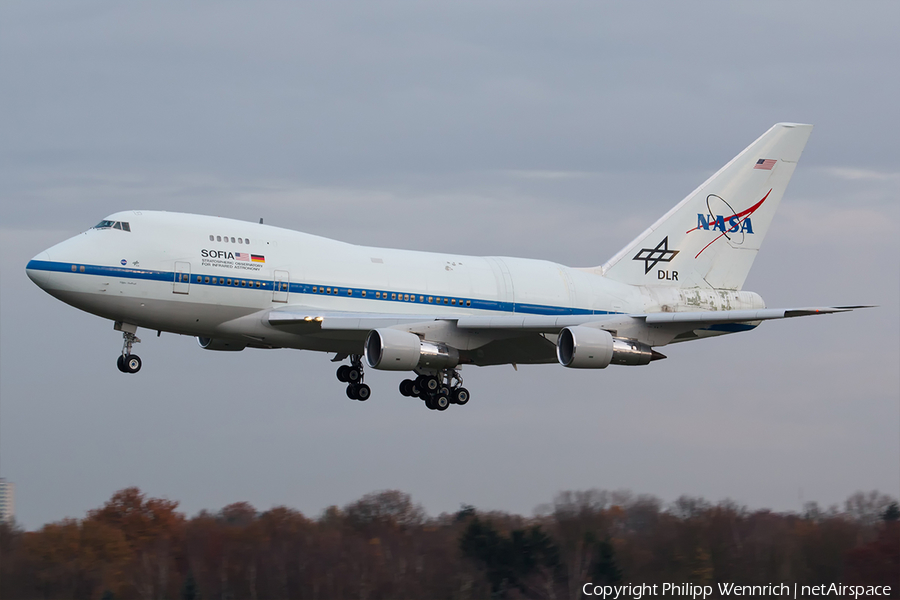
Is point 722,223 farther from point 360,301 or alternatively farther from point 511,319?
point 360,301

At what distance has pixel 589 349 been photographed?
42.9 metres

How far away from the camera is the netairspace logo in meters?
47.8

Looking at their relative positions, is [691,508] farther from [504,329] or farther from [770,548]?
[504,329]

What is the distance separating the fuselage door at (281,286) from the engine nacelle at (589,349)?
33.5ft

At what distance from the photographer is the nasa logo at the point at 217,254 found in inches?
1645

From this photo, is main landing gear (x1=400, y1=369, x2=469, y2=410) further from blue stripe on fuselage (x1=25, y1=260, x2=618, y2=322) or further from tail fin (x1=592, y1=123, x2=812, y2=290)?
tail fin (x1=592, y1=123, x2=812, y2=290)

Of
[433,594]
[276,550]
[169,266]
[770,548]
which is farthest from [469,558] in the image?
[169,266]

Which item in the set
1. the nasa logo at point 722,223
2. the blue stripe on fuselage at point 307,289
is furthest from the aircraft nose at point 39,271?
the nasa logo at point 722,223

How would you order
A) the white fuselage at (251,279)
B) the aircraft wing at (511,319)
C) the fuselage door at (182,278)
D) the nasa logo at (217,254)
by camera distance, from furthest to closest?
the aircraft wing at (511,319), the nasa logo at (217,254), the fuselage door at (182,278), the white fuselage at (251,279)

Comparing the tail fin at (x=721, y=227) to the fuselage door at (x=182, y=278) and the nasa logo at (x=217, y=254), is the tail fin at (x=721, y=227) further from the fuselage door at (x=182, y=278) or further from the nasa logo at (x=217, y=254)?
the fuselage door at (x=182, y=278)

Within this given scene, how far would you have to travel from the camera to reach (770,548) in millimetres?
50906

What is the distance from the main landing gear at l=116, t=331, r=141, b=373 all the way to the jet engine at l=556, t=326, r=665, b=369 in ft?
50.7

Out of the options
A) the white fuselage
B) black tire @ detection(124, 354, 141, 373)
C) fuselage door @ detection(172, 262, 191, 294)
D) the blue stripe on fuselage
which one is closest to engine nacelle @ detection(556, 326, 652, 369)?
the blue stripe on fuselage

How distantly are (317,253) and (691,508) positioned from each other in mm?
21539
